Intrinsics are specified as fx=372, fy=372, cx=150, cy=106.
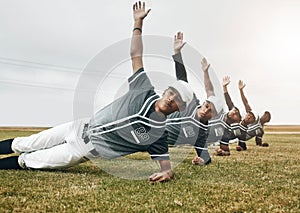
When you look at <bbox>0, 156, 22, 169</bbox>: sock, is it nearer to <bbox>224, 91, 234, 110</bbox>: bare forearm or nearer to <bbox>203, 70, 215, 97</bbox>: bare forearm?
<bbox>203, 70, 215, 97</bbox>: bare forearm

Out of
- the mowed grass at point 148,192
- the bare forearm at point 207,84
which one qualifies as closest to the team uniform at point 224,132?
the bare forearm at point 207,84

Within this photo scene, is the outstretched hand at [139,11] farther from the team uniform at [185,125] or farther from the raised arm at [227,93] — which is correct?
the raised arm at [227,93]

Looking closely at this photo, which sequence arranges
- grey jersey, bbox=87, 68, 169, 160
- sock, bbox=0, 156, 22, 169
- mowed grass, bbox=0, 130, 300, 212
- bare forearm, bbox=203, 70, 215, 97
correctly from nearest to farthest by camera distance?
mowed grass, bbox=0, 130, 300, 212, grey jersey, bbox=87, 68, 169, 160, sock, bbox=0, 156, 22, 169, bare forearm, bbox=203, 70, 215, 97

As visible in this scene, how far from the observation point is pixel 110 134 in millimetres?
4914

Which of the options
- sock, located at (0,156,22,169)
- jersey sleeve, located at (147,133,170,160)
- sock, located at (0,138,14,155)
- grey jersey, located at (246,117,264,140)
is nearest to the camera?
jersey sleeve, located at (147,133,170,160)

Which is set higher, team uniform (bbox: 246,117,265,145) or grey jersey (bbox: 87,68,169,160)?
grey jersey (bbox: 87,68,169,160)

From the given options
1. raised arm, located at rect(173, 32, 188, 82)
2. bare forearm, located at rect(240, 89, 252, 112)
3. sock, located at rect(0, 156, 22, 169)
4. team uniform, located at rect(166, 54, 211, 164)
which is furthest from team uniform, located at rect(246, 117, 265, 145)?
sock, located at rect(0, 156, 22, 169)

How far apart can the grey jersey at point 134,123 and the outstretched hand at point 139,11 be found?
81 centimetres

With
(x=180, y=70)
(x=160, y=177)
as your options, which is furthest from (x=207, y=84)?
(x=160, y=177)

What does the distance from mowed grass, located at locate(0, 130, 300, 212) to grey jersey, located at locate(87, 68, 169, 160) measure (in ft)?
1.59

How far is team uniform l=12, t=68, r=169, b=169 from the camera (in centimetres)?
468

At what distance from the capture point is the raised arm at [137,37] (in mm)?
4691

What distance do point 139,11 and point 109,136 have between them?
1.75m

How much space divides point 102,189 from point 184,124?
87.9 inches
